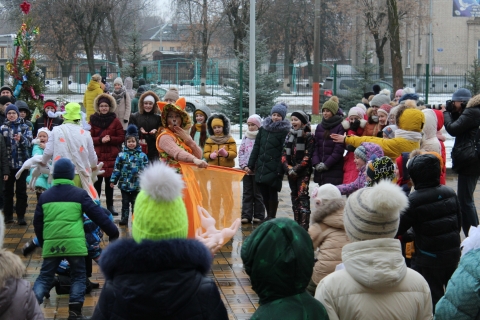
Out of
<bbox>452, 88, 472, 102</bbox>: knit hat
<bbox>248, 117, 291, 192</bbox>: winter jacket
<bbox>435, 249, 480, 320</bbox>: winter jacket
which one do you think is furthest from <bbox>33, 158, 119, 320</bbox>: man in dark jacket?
<bbox>452, 88, 472, 102</bbox>: knit hat

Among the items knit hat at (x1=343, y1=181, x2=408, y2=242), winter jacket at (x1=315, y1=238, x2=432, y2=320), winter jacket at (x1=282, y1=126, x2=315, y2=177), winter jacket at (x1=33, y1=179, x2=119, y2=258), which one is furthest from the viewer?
winter jacket at (x1=282, y1=126, x2=315, y2=177)

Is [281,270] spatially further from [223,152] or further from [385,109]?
[385,109]

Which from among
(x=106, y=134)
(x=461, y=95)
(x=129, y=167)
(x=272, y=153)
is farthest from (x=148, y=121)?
(x=461, y=95)

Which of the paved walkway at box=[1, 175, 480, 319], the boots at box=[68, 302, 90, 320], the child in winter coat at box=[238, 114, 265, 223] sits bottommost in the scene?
the paved walkway at box=[1, 175, 480, 319]

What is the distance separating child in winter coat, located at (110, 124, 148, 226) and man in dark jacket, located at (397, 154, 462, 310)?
17.9ft

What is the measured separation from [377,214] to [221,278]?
4.66 m

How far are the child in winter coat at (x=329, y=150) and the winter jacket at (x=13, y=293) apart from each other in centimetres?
662

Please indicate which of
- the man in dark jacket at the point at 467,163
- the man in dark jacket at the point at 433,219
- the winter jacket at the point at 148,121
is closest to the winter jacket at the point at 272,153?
the man in dark jacket at the point at 467,163

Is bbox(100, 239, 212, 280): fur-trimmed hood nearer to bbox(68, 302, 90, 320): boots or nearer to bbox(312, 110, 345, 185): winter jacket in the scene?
bbox(68, 302, 90, 320): boots

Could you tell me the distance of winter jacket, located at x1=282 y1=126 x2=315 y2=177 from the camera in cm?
1033

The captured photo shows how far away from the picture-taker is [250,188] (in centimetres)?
1139

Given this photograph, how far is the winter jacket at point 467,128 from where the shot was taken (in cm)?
964

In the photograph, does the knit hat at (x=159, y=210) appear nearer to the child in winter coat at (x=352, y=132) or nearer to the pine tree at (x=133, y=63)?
the child in winter coat at (x=352, y=132)

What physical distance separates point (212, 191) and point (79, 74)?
19337 mm
